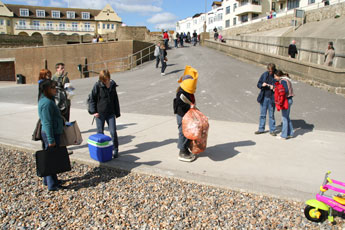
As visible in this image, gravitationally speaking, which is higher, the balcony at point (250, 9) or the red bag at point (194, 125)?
the balcony at point (250, 9)

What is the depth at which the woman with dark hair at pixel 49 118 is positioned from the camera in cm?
387

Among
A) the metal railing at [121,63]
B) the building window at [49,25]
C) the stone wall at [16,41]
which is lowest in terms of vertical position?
the metal railing at [121,63]

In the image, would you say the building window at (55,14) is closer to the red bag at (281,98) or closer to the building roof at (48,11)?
the building roof at (48,11)

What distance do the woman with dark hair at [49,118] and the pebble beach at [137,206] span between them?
48 centimetres

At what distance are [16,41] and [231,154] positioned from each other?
4015 centimetres

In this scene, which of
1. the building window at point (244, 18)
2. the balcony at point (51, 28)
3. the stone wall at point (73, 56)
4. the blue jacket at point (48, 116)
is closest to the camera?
the blue jacket at point (48, 116)

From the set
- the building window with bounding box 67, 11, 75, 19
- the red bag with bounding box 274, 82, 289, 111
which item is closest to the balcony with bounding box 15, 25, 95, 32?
the building window with bounding box 67, 11, 75, 19

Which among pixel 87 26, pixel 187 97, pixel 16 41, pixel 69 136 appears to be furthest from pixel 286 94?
pixel 87 26

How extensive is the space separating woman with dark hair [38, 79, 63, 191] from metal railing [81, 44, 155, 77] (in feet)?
55.0

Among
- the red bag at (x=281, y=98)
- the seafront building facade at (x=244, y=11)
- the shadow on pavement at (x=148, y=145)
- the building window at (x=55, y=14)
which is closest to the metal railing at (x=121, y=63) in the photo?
the shadow on pavement at (x=148, y=145)

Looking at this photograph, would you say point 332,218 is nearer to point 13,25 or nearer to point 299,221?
point 299,221

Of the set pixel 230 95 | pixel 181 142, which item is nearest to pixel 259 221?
pixel 181 142

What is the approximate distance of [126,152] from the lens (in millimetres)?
5648

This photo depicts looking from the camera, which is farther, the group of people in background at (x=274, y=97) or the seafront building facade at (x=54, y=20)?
the seafront building facade at (x=54, y=20)
